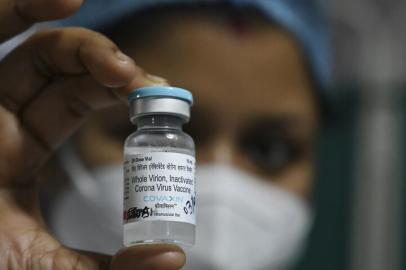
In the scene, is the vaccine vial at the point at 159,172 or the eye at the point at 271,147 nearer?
the vaccine vial at the point at 159,172

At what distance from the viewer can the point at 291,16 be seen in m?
1.29

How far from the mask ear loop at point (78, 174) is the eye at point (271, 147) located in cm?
31

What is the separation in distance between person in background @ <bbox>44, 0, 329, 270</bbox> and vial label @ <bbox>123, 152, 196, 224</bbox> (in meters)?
0.45

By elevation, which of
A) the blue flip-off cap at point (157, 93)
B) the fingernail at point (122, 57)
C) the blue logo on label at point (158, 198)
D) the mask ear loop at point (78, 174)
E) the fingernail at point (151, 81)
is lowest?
the blue logo on label at point (158, 198)

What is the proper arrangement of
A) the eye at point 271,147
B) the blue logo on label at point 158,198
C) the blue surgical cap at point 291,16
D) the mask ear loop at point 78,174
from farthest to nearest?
the eye at point 271,147 → the mask ear loop at point 78,174 → the blue surgical cap at point 291,16 → the blue logo on label at point 158,198

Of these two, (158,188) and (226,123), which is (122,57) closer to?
(158,188)

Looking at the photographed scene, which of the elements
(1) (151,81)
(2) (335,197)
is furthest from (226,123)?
(2) (335,197)

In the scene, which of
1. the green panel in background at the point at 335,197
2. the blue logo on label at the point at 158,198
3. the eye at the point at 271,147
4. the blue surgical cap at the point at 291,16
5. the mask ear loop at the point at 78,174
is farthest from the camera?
the green panel in background at the point at 335,197

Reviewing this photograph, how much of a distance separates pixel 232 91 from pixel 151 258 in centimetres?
67

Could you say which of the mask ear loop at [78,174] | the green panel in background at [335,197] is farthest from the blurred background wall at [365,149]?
the mask ear loop at [78,174]

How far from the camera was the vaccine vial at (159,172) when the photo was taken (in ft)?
2.08

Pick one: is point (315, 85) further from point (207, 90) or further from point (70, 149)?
point (70, 149)

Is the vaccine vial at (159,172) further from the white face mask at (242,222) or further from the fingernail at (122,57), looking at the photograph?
the white face mask at (242,222)

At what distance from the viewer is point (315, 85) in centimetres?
141
